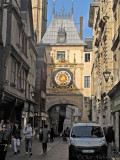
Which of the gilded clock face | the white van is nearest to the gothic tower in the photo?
the gilded clock face

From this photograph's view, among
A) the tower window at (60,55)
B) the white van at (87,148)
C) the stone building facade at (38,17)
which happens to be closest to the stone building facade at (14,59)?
the white van at (87,148)

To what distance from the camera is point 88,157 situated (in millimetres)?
11453

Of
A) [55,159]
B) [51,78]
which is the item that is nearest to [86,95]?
[51,78]

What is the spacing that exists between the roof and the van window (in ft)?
116

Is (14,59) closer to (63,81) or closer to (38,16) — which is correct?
(63,81)

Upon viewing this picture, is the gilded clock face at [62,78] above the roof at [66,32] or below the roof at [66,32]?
below

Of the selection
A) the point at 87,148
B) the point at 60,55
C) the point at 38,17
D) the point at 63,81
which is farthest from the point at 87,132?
the point at 38,17

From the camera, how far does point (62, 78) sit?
4572cm

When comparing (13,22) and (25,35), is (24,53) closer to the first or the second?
(25,35)

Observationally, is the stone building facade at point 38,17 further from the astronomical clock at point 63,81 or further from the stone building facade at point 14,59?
the stone building facade at point 14,59

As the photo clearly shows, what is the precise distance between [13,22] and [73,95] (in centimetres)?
2582

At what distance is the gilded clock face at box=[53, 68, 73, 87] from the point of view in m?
45.7

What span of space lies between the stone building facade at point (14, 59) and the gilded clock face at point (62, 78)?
16831 millimetres

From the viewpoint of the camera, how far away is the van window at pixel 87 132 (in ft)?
40.7
